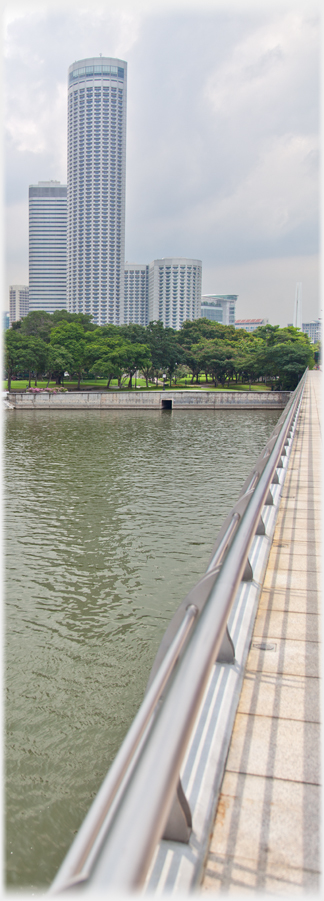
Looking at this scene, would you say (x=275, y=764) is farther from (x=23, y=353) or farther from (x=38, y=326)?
Answer: (x=38, y=326)

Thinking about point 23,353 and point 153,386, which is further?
point 153,386

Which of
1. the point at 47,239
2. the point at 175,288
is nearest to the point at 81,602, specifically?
the point at 175,288

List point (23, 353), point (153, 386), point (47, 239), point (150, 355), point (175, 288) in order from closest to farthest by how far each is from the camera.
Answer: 1. point (23, 353)
2. point (150, 355)
3. point (153, 386)
4. point (175, 288)
5. point (47, 239)

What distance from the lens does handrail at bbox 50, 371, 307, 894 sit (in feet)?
3.15

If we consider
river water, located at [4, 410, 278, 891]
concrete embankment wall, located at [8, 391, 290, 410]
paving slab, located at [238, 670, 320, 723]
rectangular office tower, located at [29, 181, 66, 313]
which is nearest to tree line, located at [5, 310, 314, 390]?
concrete embankment wall, located at [8, 391, 290, 410]

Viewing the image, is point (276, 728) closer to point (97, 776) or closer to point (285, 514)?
point (97, 776)

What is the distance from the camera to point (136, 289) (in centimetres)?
17675

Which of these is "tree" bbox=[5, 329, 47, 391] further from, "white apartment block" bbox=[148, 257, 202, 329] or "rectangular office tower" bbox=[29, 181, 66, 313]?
"rectangular office tower" bbox=[29, 181, 66, 313]

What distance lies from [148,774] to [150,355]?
2422 inches

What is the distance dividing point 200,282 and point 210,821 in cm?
16954

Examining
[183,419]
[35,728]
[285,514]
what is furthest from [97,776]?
[183,419]

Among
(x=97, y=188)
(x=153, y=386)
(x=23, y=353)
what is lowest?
(x=153, y=386)

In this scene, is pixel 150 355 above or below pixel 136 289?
below

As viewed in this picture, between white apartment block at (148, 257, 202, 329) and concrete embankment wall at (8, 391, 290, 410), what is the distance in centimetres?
11223
